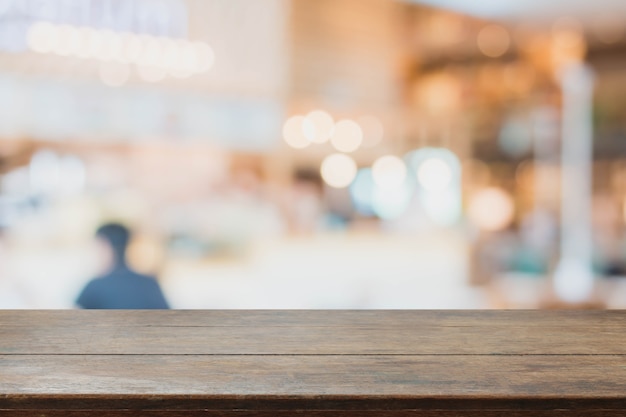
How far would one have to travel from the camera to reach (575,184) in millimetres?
8047

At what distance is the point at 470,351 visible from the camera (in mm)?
884

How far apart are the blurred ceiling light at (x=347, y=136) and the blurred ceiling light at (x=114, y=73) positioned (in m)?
2.36

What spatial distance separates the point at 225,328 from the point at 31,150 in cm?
538

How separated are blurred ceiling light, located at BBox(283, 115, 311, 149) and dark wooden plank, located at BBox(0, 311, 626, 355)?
241 inches

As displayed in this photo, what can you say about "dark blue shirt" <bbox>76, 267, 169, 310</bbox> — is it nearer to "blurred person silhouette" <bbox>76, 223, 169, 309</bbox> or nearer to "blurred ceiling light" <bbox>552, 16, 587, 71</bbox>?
"blurred person silhouette" <bbox>76, 223, 169, 309</bbox>

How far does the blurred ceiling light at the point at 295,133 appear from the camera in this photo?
7160 millimetres

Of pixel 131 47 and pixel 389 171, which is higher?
pixel 131 47

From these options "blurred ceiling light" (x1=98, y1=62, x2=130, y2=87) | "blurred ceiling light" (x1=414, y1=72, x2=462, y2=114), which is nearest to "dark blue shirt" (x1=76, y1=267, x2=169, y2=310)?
"blurred ceiling light" (x1=98, y1=62, x2=130, y2=87)

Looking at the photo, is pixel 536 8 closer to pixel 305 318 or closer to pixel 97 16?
pixel 97 16

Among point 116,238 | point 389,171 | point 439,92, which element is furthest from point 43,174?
point 439,92

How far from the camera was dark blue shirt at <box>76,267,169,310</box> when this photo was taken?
343cm

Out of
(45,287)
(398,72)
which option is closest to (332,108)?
(398,72)

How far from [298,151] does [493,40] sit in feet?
11.6
